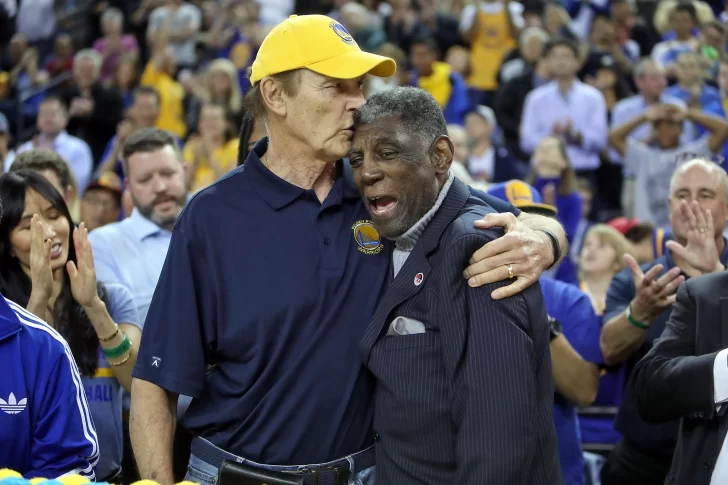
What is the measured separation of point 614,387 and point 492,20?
27.1 feet

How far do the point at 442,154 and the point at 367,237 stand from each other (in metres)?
0.37

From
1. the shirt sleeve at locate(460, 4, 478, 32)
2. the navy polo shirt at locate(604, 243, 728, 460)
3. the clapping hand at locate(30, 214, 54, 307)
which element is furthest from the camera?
the shirt sleeve at locate(460, 4, 478, 32)

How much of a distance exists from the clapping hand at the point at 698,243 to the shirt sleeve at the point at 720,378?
1116mm

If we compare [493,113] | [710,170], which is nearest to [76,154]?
[493,113]

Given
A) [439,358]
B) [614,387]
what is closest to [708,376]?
[439,358]

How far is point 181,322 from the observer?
325 cm

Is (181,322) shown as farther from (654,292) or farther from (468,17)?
(468,17)

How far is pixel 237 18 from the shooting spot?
14273 mm

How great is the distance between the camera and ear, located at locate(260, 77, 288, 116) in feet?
11.1

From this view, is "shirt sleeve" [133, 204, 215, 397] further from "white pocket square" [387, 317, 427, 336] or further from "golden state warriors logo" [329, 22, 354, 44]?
"golden state warriors logo" [329, 22, 354, 44]

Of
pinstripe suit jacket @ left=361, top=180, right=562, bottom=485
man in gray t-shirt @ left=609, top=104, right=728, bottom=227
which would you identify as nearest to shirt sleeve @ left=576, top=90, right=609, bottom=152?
man in gray t-shirt @ left=609, top=104, right=728, bottom=227

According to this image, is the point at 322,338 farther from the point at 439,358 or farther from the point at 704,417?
the point at 704,417

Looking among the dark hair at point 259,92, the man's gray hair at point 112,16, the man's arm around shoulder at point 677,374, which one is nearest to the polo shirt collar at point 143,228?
the dark hair at point 259,92

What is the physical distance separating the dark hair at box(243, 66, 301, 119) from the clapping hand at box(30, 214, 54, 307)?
105 cm
